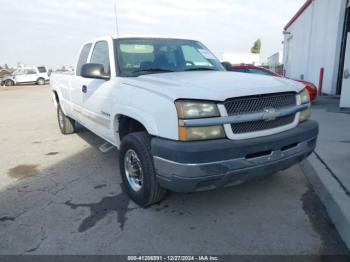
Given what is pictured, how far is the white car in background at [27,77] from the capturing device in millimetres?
29192

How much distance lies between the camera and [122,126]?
3.51 metres

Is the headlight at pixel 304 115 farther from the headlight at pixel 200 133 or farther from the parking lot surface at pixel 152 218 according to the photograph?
the headlight at pixel 200 133

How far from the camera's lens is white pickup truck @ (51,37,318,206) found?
96.7 inches

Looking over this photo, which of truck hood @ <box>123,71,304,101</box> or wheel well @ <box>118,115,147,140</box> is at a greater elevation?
truck hood @ <box>123,71,304,101</box>

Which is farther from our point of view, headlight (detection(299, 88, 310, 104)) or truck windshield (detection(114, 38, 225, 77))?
truck windshield (detection(114, 38, 225, 77))

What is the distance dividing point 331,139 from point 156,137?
4.01 meters

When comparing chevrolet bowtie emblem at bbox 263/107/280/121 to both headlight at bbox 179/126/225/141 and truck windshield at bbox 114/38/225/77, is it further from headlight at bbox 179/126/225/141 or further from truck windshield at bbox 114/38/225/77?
truck windshield at bbox 114/38/225/77

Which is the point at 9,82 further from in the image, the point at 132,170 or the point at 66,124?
the point at 132,170

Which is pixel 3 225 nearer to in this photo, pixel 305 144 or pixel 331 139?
pixel 305 144

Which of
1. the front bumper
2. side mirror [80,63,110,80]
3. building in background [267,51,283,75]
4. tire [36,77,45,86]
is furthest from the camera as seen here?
building in background [267,51,283,75]

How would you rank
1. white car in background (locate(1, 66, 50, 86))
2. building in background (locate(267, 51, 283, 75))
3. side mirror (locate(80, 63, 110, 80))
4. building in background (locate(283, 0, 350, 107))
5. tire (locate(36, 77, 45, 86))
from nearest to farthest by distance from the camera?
side mirror (locate(80, 63, 110, 80))
building in background (locate(283, 0, 350, 107))
white car in background (locate(1, 66, 50, 86))
tire (locate(36, 77, 45, 86))
building in background (locate(267, 51, 283, 75))

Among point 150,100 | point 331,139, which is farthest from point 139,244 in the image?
point 331,139

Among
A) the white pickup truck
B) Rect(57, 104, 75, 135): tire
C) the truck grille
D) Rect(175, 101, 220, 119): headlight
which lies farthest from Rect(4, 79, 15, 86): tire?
the truck grille

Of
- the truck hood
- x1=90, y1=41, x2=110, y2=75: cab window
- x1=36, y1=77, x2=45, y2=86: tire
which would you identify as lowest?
x1=36, y1=77, x2=45, y2=86: tire
